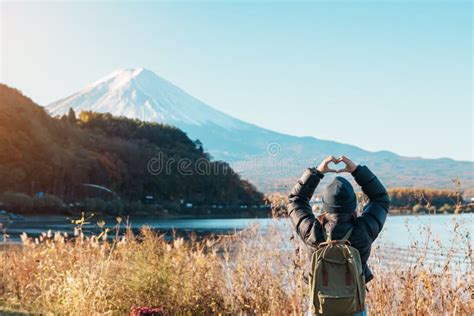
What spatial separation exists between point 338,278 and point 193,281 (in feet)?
12.2

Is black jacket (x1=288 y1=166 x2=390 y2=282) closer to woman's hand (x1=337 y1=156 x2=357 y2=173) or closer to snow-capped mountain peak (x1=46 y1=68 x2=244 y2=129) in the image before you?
woman's hand (x1=337 y1=156 x2=357 y2=173)

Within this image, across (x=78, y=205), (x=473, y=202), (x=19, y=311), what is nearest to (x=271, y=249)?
(x=473, y=202)

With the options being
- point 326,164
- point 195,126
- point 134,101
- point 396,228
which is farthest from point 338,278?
point 195,126

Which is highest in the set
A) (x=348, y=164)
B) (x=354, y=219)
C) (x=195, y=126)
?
(x=195, y=126)

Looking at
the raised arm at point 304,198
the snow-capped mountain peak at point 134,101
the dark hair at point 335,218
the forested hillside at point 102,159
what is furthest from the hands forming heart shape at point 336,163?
the snow-capped mountain peak at point 134,101

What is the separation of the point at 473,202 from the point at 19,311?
4.48 meters

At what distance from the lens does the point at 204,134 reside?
191 m

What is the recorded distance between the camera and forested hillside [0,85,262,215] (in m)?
59.5

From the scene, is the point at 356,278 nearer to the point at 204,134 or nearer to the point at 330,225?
the point at 330,225

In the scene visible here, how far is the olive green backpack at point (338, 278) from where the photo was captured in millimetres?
2670

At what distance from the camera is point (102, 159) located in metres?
74.8

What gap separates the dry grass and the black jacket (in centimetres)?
171

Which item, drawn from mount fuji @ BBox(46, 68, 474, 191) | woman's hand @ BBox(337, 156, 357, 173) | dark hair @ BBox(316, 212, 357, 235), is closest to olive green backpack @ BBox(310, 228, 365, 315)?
dark hair @ BBox(316, 212, 357, 235)

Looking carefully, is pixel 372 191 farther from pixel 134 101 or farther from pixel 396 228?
pixel 134 101
